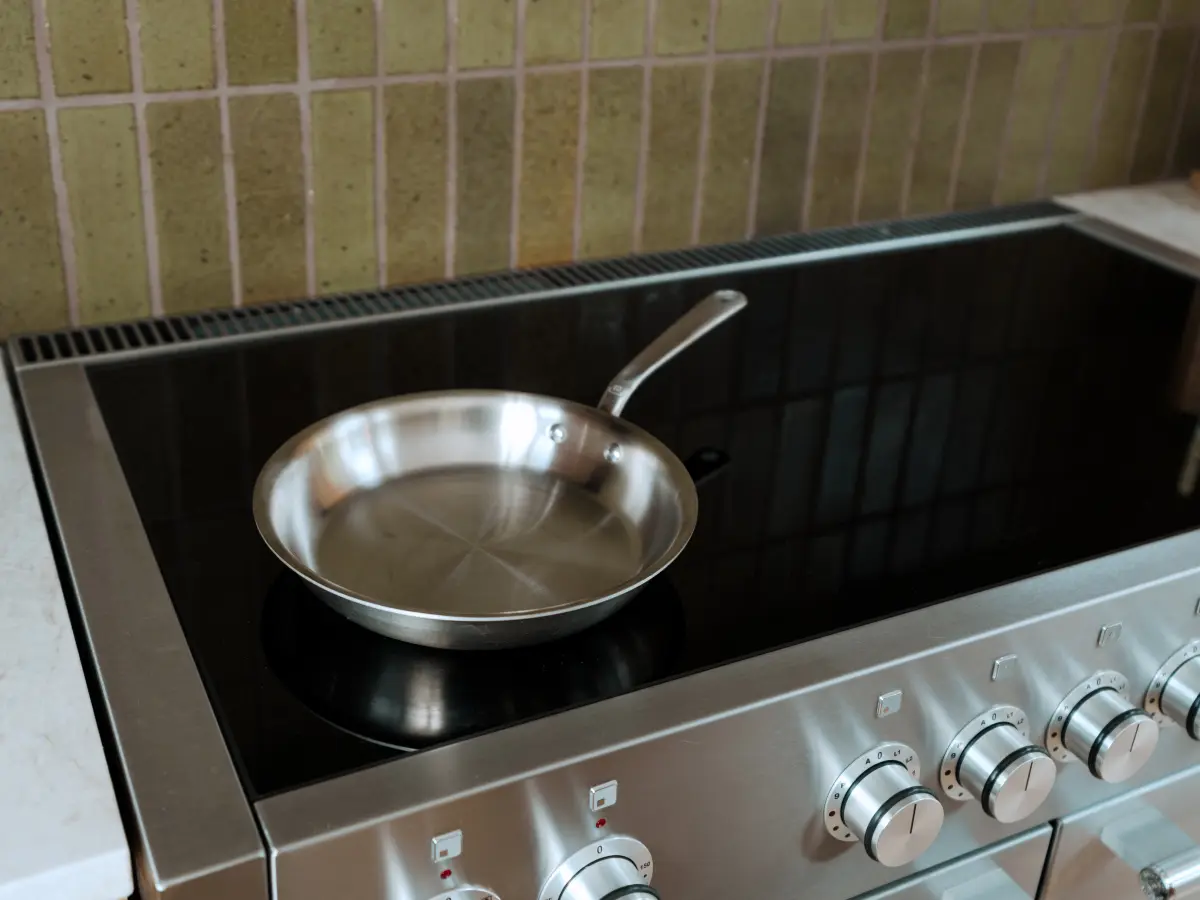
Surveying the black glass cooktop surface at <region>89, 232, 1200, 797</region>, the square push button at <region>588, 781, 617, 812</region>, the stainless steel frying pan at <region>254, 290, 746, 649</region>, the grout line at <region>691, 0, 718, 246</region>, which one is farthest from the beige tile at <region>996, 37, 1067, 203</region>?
the square push button at <region>588, 781, 617, 812</region>

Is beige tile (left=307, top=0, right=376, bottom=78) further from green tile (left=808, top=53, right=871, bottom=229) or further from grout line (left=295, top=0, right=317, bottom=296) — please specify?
green tile (left=808, top=53, right=871, bottom=229)

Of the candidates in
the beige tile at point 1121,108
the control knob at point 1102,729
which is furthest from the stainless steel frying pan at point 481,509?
the beige tile at point 1121,108

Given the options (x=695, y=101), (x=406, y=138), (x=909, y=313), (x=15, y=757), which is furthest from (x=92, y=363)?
(x=909, y=313)

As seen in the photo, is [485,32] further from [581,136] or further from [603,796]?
[603,796]

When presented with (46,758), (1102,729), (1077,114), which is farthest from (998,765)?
(1077,114)

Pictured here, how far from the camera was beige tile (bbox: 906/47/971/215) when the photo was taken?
1.24 m

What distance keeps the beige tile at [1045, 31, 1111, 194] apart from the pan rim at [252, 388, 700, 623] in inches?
27.1

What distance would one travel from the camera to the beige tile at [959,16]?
1211mm

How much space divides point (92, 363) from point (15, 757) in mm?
422

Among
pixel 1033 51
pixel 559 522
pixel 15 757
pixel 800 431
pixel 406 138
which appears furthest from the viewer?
pixel 1033 51

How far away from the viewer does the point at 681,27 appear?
1.10 m

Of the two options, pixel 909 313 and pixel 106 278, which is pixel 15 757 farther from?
pixel 909 313

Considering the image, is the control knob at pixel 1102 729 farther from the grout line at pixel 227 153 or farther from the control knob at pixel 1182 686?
the grout line at pixel 227 153

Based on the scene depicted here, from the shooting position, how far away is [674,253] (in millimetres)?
1180
